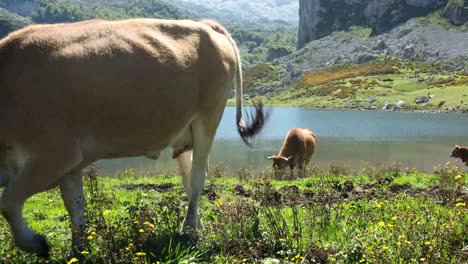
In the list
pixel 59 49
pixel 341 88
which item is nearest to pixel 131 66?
pixel 59 49

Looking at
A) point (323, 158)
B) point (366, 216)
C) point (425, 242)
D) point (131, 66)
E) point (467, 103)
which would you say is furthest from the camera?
point (467, 103)

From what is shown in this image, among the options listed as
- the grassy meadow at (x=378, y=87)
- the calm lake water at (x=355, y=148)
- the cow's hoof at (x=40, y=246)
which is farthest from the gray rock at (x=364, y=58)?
the cow's hoof at (x=40, y=246)

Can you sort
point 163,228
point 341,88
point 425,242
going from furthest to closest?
point 341,88 → point 163,228 → point 425,242

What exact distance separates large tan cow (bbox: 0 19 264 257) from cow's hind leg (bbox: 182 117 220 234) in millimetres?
13

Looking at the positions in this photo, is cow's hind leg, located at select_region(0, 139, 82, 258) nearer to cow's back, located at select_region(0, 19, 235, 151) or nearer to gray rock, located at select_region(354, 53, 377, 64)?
cow's back, located at select_region(0, 19, 235, 151)

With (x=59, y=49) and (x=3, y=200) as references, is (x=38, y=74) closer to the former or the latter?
(x=59, y=49)

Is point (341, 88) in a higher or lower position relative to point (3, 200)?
lower

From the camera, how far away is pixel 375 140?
46.2m

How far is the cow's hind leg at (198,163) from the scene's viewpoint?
6.71 metres

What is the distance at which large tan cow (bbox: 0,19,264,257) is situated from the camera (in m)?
5.11

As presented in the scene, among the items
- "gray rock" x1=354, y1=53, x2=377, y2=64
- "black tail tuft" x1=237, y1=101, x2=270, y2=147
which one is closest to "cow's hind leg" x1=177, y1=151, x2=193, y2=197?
"black tail tuft" x1=237, y1=101, x2=270, y2=147

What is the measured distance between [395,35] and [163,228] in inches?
7962

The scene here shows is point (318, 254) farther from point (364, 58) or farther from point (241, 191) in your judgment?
point (364, 58)

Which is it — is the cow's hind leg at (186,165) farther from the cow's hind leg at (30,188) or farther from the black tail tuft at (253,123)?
the cow's hind leg at (30,188)
